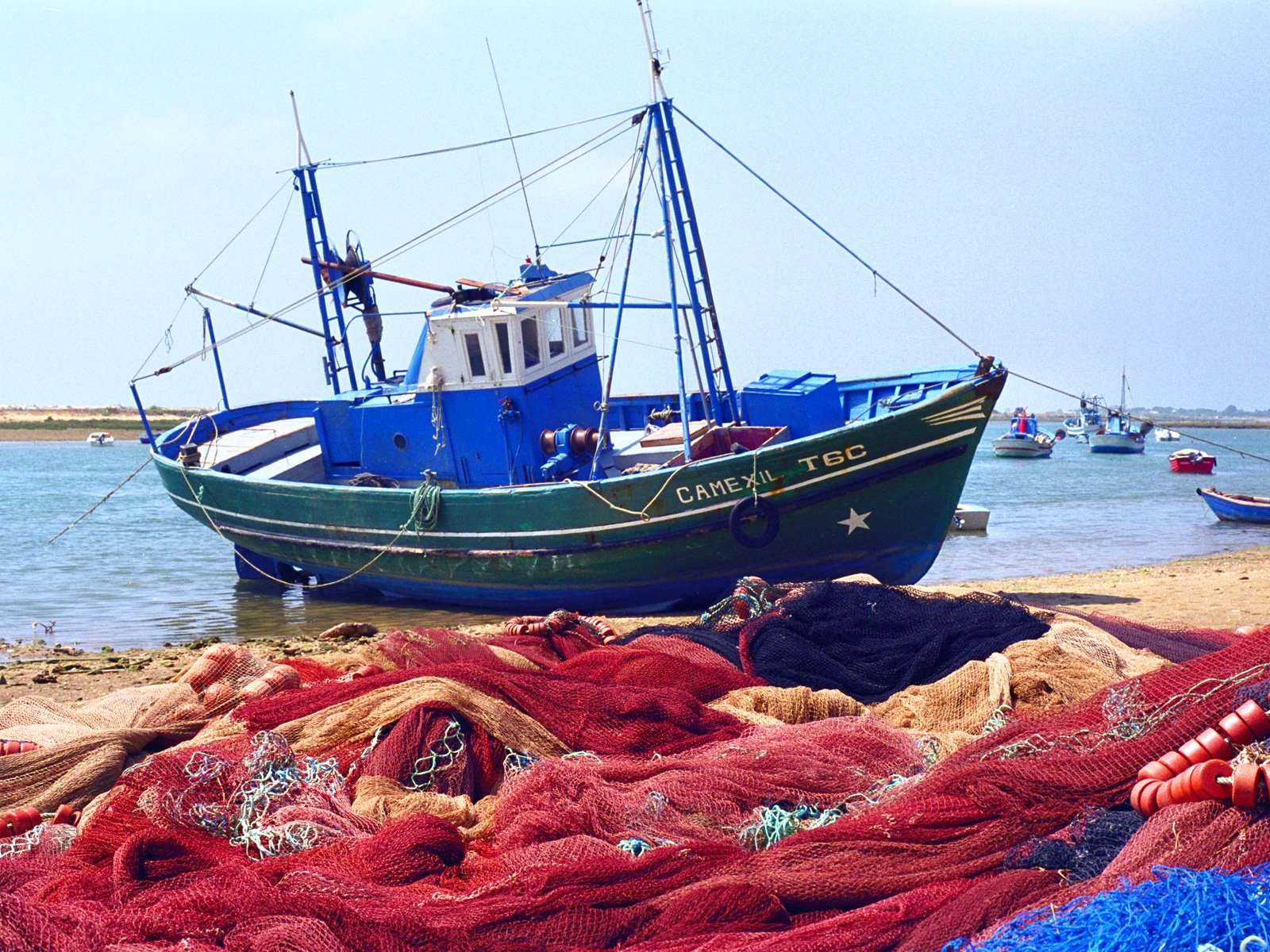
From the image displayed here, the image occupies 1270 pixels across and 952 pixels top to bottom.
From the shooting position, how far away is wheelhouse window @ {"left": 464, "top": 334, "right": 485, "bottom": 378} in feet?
40.9

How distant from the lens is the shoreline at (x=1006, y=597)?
8438 mm

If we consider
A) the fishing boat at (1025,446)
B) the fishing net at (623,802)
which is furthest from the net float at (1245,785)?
the fishing boat at (1025,446)

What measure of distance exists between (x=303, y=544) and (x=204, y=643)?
303cm

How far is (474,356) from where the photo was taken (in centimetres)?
1252

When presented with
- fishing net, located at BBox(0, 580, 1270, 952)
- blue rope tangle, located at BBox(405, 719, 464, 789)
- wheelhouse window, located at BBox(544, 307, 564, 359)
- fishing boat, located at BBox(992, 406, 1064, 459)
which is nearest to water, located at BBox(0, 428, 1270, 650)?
wheelhouse window, located at BBox(544, 307, 564, 359)

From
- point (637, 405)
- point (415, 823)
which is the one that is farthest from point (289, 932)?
point (637, 405)

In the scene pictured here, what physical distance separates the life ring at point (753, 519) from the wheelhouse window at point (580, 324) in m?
3.89

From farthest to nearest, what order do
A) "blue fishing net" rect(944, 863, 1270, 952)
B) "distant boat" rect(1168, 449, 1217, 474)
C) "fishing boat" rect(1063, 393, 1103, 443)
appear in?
"fishing boat" rect(1063, 393, 1103, 443)
"distant boat" rect(1168, 449, 1217, 474)
"blue fishing net" rect(944, 863, 1270, 952)

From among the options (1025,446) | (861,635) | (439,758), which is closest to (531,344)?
(861,635)

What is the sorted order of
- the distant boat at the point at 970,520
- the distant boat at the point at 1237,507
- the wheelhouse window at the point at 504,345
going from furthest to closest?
the distant boat at the point at 1237,507 → the distant boat at the point at 970,520 → the wheelhouse window at the point at 504,345

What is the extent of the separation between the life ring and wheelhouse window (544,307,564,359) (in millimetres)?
3592

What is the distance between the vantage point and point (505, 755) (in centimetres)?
436

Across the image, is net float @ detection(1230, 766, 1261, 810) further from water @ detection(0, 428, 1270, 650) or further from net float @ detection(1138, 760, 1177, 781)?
water @ detection(0, 428, 1270, 650)

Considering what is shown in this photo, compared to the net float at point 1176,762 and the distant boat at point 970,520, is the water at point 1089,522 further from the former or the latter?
the net float at point 1176,762
